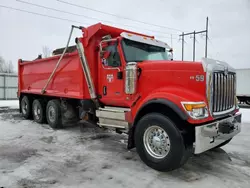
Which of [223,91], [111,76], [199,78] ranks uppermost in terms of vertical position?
[111,76]

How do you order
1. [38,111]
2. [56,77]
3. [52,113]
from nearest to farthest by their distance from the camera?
[56,77] < [52,113] < [38,111]

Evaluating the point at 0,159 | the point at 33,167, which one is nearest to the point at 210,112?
the point at 33,167

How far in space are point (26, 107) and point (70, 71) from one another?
155 inches

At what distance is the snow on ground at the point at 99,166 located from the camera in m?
3.39

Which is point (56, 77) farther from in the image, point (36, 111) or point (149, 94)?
point (149, 94)

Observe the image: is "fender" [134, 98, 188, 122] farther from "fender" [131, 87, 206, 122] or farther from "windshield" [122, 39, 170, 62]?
"windshield" [122, 39, 170, 62]

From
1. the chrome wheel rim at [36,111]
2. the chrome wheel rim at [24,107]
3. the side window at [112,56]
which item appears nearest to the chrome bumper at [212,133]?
the side window at [112,56]

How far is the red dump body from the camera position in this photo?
5.68 m

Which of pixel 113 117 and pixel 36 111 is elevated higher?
pixel 113 117

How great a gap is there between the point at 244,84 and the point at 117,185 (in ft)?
55.5

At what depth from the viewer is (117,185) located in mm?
3299

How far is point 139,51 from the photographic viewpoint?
510cm

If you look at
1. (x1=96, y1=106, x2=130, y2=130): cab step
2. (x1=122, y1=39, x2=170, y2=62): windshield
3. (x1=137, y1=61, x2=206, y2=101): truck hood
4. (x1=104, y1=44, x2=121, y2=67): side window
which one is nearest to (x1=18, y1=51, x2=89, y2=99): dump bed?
(x1=96, y1=106, x2=130, y2=130): cab step

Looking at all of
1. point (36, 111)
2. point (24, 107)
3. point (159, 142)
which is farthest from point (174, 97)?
point (24, 107)
